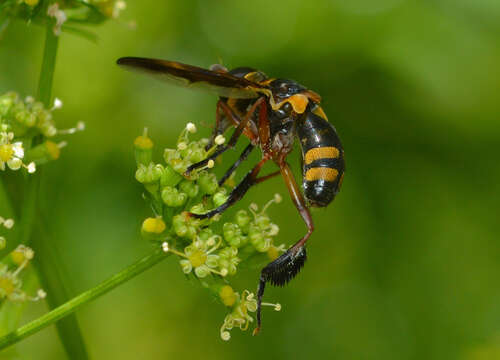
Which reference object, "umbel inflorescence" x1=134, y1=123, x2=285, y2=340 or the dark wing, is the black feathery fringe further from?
the dark wing

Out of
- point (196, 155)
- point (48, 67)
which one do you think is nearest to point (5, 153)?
point (48, 67)

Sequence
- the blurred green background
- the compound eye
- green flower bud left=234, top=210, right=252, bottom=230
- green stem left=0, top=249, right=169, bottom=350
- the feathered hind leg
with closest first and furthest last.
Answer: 1. green stem left=0, top=249, right=169, bottom=350
2. the feathered hind leg
3. green flower bud left=234, top=210, right=252, bottom=230
4. the compound eye
5. the blurred green background

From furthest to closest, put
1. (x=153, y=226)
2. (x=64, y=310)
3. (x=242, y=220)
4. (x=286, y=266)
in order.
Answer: (x=242, y=220)
(x=286, y=266)
(x=153, y=226)
(x=64, y=310)

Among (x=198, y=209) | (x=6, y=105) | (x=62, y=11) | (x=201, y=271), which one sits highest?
(x=62, y=11)

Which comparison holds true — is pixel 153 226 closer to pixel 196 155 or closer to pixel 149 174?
pixel 149 174

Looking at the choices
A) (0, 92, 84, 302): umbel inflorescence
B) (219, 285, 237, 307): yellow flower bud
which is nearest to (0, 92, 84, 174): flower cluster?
(0, 92, 84, 302): umbel inflorescence

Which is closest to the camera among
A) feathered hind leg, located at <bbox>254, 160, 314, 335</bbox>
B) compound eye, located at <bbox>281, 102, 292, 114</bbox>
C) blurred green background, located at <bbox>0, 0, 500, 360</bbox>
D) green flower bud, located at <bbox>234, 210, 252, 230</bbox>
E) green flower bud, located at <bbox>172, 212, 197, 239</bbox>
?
green flower bud, located at <bbox>172, 212, 197, 239</bbox>

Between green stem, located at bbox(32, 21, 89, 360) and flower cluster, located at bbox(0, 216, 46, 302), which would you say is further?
green stem, located at bbox(32, 21, 89, 360)

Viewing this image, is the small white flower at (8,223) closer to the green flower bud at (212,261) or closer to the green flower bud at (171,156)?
the green flower bud at (171,156)
